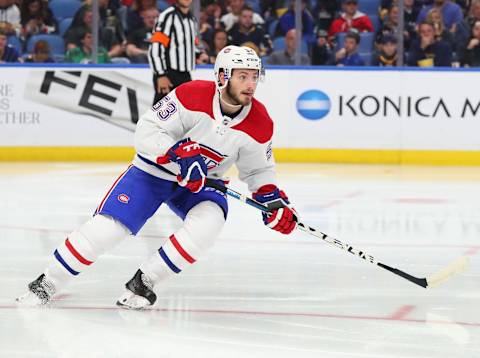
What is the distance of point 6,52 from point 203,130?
18.9ft

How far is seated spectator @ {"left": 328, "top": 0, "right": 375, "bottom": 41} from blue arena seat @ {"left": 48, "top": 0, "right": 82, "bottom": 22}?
2.04 metres

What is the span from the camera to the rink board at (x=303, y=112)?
8984 mm

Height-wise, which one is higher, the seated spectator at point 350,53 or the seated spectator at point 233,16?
the seated spectator at point 233,16

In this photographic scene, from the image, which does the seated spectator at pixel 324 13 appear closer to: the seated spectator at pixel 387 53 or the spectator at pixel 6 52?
the seated spectator at pixel 387 53

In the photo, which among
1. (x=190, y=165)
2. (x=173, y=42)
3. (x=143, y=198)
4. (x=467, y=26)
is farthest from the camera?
(x=467, y=26)

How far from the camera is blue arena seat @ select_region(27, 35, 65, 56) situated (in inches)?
365

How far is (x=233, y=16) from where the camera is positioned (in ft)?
30.0

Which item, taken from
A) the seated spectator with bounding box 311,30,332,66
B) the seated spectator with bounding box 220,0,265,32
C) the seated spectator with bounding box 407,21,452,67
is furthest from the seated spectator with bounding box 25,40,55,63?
the seated spectator with bounding box 407,21,452,67

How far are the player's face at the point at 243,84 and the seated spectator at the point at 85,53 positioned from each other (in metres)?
5.68

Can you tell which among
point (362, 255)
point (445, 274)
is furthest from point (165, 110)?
point (445, 274)

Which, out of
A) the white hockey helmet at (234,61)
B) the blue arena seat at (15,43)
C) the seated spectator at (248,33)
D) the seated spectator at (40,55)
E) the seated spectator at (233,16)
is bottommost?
the seated spectator at (40,55)

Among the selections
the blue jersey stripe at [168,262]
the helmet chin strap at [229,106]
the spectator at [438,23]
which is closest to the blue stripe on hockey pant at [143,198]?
the blue jersey stripe at [168,262]

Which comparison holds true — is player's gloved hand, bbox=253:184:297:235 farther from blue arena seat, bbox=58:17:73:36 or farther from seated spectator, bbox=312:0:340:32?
blue arena seat, bbox=58:17:73:36

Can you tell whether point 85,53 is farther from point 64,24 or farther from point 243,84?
point 243,84
